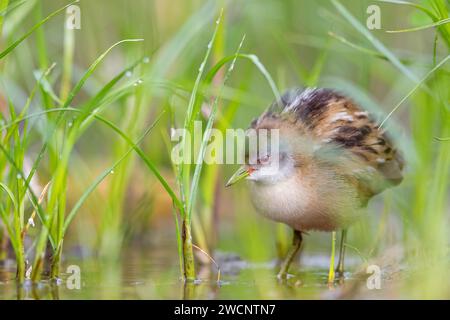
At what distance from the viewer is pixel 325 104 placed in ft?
17.7

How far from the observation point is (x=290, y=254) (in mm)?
5414

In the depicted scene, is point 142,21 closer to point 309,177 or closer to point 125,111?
point 125,111

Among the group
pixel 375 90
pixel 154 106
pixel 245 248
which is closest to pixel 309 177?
pixel 245 248

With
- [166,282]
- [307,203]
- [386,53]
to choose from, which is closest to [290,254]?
[307,203]

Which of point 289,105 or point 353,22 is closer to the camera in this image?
point 353,22

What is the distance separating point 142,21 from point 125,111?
730mm

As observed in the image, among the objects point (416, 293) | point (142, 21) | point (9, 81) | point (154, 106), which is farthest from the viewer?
point (154, 106)

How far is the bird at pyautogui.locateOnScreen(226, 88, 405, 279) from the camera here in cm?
512

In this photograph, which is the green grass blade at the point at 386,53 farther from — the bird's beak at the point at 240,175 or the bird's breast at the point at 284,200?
the bird's beak at the point at 240,175

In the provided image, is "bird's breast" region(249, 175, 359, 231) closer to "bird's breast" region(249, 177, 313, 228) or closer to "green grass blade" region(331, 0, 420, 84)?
"bird's breast" region(249, 177, 313, 228)

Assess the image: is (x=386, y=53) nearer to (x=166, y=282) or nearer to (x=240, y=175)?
(x=240, y=175)

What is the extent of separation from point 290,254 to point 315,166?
1.96 ft

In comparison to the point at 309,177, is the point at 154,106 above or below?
above

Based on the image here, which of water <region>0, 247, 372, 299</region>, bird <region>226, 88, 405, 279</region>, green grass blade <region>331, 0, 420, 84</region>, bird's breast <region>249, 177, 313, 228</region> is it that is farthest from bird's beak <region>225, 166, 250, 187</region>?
green grass blade <region>331, 0, 420, 84</region>
